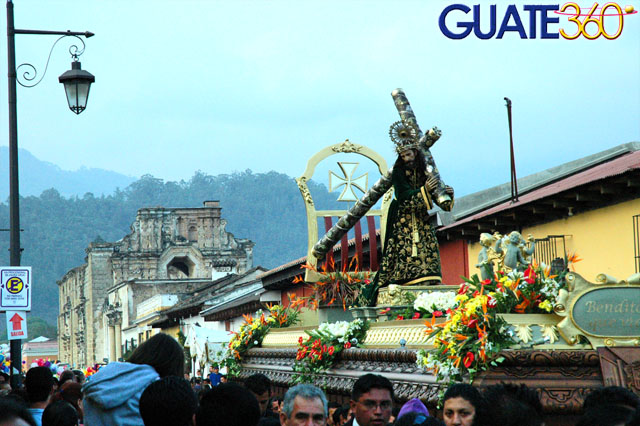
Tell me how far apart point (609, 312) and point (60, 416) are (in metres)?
4.29

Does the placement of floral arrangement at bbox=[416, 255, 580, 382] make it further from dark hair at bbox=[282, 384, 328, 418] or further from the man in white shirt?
dark hair at bbox=[282, 384, 328, 418]

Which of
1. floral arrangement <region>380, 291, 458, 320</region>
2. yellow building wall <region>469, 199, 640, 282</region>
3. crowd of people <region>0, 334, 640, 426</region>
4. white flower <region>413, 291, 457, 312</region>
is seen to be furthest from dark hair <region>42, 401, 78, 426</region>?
yellow building wall <region>469, 199, 640, 282</region>

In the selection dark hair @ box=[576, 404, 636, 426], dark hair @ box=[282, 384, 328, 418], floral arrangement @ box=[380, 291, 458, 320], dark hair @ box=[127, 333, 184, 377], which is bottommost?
dark hair @ box=[576, 404, 636, 426]

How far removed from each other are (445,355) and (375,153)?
7823 mm

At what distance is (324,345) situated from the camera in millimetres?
13656

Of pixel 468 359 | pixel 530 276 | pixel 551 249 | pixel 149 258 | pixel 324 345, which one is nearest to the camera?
pixel 468 359

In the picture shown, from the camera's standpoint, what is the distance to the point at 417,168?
12.6 m

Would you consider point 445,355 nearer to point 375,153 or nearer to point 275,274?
point 375,153

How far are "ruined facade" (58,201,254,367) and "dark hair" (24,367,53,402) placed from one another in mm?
65124

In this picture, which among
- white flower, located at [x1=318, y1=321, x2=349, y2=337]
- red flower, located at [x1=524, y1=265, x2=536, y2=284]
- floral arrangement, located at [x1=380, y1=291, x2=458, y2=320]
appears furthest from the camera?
white flower, located at [x1=318, y1=321, x2=349, y2=337]

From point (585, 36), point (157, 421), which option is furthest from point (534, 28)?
point (157, 421)

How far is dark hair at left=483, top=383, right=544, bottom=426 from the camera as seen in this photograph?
5.36 meters

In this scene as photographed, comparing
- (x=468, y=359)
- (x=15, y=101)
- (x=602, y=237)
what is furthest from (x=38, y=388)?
(x=602, y=237)

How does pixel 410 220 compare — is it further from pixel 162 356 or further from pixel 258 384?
pixel 162 356
